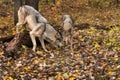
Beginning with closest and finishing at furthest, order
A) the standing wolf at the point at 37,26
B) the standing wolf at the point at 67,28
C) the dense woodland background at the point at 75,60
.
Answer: the dense woodland background at the point at 75,60 → the standing wolf at the point at 37,26 → the standing wolf at the point at 67,28

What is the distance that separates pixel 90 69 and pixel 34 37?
3.03 metres

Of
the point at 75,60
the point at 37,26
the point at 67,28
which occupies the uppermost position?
the point at 37,26

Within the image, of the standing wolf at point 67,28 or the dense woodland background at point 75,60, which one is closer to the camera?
the dense woodland background at point 75,60

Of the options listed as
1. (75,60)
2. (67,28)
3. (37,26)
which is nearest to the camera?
(75,60)

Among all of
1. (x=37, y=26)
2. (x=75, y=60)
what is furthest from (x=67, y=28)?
(x=75, y=60)

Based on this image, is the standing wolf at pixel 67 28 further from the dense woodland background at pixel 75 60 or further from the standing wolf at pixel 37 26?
the standing wolf at pixel 37 26

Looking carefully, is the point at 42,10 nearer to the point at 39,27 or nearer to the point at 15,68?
the point at 39,27

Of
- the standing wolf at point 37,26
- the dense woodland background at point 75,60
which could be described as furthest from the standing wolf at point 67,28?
the standing wolf at point 37,26

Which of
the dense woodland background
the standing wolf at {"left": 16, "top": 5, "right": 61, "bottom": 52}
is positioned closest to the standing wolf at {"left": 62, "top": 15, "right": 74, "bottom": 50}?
the dense woodland background

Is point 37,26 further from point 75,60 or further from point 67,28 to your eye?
point 75,60

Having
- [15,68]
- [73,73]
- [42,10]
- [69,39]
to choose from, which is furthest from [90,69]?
[42,10]

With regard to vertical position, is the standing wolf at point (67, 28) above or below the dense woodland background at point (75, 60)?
above

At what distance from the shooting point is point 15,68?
10.9 metres

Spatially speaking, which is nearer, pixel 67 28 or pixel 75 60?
pixel 75 60
